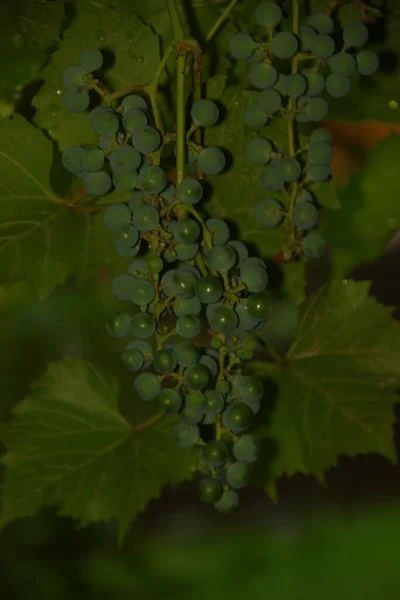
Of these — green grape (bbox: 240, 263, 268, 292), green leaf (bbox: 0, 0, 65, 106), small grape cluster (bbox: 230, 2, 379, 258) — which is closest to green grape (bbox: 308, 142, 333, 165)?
small grape cluster (bbox: 230, 2, 379, 258)

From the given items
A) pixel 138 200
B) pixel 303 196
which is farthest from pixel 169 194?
pixel 303 196

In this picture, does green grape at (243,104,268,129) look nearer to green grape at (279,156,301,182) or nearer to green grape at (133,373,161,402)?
green grape at (279,156,301,182)

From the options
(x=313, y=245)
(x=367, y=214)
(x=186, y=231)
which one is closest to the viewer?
(x=186, y=231)

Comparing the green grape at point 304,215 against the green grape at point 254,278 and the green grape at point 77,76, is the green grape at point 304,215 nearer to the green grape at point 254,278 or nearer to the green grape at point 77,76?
the green grape at point 254,278

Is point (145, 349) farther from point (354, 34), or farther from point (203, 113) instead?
point (354, 34)

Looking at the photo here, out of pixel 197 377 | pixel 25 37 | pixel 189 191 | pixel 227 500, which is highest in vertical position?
pixel 25 37

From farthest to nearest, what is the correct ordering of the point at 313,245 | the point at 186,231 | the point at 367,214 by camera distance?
1. the point at 367,214
2. the point at 313,245
3. the point at 186,231
